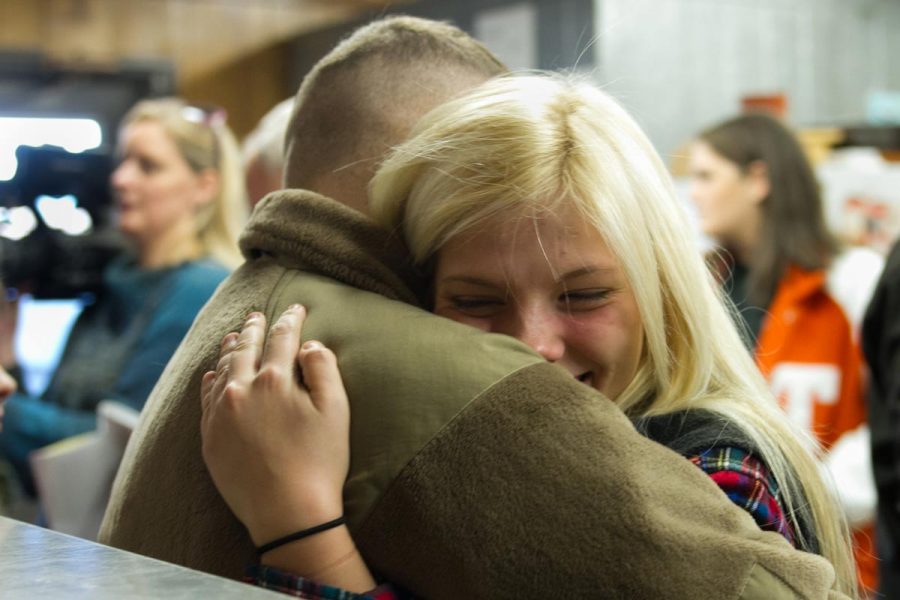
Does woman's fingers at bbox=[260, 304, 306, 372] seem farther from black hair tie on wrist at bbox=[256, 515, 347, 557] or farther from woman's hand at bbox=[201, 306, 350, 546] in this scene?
black hair tie on wrist at bbox=[256, 515, 347, 557]

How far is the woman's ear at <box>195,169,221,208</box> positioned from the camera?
110 inches

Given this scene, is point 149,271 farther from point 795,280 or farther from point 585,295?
point 585,295

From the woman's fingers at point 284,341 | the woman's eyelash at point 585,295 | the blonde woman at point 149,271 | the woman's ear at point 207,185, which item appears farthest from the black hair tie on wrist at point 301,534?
the woman's ear at point 207,185

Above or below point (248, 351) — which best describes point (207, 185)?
below

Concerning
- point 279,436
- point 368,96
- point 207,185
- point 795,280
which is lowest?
point 795,280

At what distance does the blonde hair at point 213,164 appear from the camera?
2.75 m

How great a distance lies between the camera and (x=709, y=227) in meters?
3.27

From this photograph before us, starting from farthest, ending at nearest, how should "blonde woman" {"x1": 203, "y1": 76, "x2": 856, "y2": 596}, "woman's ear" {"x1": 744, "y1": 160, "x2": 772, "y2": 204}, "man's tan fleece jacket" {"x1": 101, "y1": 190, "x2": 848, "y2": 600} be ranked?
"woman's ear" {"x1": 744, "y1": 160, "x2": 772, "y2": 204} < "blonde woman" {"x1": 203, "y1": 76, "x2": 856, "y2": 596} < "man's tan fleece jacket" {"x1": 101, "y1": 190, "x2": 848, "y2": 600}

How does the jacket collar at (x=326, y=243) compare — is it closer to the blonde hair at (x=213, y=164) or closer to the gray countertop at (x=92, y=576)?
the gray countertop at (x=92, y=576)

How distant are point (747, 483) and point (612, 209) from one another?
25 centimetres

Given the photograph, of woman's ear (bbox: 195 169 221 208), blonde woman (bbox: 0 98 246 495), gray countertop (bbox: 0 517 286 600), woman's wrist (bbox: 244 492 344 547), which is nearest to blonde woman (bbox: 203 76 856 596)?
woman's wrist (bbox: 244 492 344 547)

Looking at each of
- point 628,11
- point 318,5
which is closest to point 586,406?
point 628,11

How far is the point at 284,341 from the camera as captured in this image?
2.58 feet

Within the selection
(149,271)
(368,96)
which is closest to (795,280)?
(149,271)
